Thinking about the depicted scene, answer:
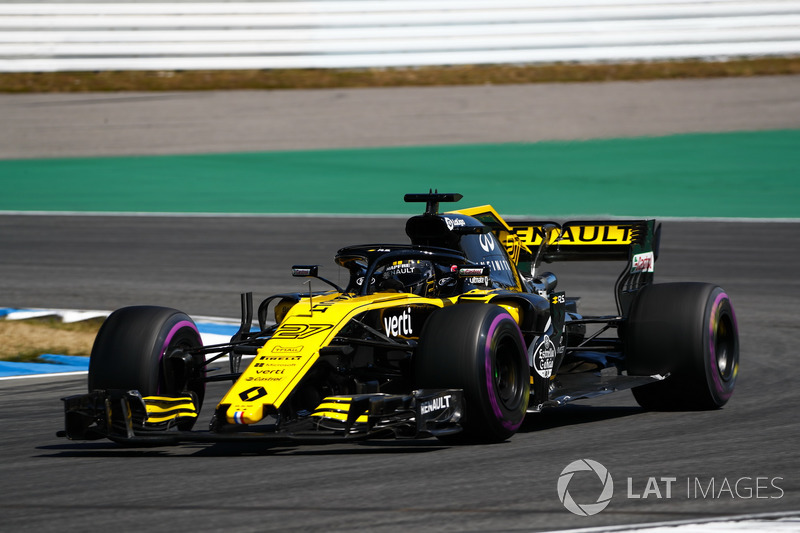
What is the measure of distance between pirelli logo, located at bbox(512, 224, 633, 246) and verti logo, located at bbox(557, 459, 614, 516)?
382cm

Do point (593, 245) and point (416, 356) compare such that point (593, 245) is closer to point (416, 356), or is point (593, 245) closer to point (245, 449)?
point (416, 356)

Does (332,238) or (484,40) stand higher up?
(484,40)

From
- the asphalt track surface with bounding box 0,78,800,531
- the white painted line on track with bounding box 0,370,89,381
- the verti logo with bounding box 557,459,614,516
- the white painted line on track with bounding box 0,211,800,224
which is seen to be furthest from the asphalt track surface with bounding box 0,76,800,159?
the verti logo with bounding box 557,459,614,516

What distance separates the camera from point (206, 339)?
13.4 m

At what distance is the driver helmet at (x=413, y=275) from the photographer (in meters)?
8.88

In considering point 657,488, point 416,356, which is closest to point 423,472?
point 416,356

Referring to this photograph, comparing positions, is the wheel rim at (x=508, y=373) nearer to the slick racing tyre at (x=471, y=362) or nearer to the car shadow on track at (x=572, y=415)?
the slick racing tyre at (x=471, y=362)

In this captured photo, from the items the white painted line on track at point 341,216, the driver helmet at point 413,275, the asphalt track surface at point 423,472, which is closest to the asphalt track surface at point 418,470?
the asphalt track surface at point 423,472

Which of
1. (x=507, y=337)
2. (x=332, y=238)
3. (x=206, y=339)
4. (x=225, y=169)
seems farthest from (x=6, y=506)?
(x=225, y=169)

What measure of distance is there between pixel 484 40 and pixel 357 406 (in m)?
23.6

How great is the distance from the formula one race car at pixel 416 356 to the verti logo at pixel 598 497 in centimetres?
82

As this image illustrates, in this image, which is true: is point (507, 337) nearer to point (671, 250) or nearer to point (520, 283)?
point (520, 283)

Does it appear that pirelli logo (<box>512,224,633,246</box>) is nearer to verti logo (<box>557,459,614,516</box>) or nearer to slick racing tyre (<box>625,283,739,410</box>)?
slick racing tyre (<box>625,283,739,410</box>)

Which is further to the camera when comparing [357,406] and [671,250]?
[671,250]
